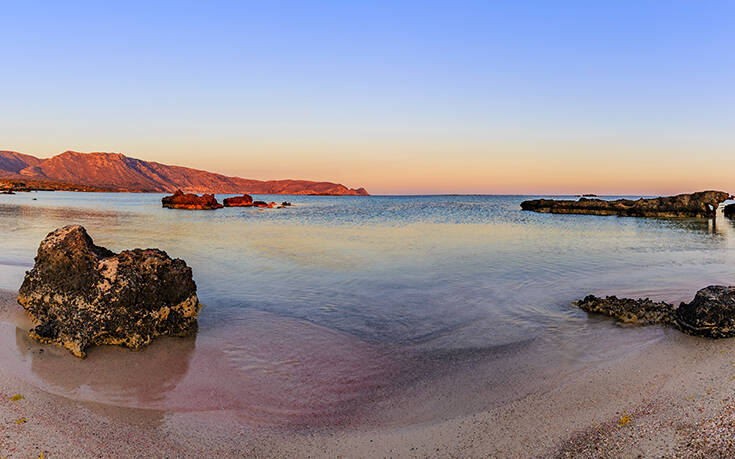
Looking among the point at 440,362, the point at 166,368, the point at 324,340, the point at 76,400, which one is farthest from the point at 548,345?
the point at 76,400

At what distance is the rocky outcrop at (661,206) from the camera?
2156 inches

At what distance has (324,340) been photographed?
26.7 feet

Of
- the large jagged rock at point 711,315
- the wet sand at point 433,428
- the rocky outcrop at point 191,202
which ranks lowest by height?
the wet sand at point 433,428

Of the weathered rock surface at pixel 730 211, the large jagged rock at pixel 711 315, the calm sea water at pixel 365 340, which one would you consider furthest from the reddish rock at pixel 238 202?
the large jagged rock at pixel 711 315

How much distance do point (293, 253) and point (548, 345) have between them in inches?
574

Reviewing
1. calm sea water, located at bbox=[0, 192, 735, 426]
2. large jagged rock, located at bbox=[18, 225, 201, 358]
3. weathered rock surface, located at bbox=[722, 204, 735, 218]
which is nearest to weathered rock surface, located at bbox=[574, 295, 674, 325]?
calm sea water, located at bbox=[0, 192, 735, 426]

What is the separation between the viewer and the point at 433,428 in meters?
4.93

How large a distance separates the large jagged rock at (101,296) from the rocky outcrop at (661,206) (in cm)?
6506

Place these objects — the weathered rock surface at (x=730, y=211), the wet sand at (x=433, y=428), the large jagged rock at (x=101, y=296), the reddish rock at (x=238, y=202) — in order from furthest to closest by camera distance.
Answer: the reddish rock at (x=238, y=202) → the weathered rock surface at (x=730, y=211) → the large jagged rock at (x=101, y=296) → the wet sand at (x=433, y=428)

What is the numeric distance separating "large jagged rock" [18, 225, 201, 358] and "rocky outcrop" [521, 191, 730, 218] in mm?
65063

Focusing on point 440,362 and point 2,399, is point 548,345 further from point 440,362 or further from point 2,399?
point 2,399

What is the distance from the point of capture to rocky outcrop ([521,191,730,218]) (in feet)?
180

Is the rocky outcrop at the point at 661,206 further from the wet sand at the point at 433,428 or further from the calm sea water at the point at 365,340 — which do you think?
the wet sand at the point at 433,428

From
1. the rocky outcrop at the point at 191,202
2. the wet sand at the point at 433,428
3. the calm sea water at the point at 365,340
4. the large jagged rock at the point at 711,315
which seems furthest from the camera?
the rocky outcrop at the point at 191,202
